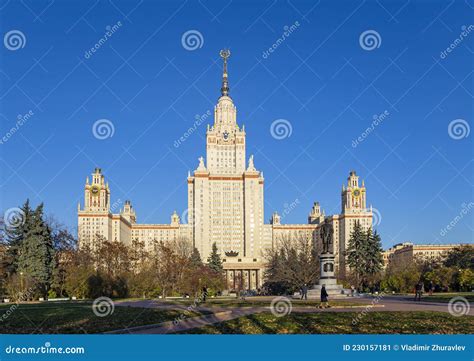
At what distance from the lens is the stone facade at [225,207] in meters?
148

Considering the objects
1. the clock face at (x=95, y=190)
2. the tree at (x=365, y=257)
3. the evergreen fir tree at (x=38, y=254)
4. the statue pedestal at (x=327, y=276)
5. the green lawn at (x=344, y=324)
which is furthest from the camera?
the clock face at (x=95, y=190)

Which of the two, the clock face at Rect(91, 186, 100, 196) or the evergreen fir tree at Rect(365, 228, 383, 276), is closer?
the evergreen fir tree at Rect(365, 228, 383, 276)

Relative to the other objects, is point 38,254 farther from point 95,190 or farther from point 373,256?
point 95,190

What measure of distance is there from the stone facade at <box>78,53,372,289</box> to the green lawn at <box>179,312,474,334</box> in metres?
121

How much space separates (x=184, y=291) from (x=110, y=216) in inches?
3681

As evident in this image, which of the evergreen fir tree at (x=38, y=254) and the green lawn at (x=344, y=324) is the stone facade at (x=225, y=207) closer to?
the evergreen fir tree at (x=38, y=254)

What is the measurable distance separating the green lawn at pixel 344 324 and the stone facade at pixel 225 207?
121m

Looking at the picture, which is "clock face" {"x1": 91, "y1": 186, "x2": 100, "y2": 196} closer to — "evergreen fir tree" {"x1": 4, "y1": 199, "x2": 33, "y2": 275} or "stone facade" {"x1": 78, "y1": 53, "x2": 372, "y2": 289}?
"stone facade" {"x1": 78, "y1": 53, "x2": 372, "y2": 289}

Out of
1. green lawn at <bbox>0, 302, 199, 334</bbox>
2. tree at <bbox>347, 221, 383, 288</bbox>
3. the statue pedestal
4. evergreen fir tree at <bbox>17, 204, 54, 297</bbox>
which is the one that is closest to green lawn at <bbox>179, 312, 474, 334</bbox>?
green lawn at <bbox>0, 302, 199, 334</bbox>

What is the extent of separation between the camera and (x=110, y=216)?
14800 cm

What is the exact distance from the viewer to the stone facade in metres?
148

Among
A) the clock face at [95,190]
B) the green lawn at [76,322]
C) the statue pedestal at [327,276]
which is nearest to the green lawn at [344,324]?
the green lawn at [76,322]

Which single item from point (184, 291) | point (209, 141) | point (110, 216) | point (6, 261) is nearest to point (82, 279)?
point (6, 261)

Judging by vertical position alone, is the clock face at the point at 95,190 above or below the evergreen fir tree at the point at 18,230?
above
